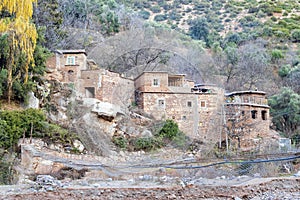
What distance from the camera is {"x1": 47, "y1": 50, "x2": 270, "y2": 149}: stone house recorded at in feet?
68.9

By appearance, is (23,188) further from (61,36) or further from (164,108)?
(61,36)

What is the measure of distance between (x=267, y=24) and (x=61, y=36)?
29679mm

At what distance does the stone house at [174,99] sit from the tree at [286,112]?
2.94m

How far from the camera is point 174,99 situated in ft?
73.3

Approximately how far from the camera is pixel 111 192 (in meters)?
Answer: 9.98

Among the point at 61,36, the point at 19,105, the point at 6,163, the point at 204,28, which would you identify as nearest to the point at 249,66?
the point at 204,28

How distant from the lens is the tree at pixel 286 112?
26.2 meters

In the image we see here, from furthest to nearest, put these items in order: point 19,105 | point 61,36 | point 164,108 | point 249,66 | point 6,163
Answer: point 249,66 < point 61,36 < point 164,108 < point 19,105 < point 6,163

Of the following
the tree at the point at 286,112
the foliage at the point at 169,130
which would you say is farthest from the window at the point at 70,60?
the tree at the point at 286,112

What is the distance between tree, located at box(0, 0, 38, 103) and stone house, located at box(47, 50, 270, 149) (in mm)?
4453

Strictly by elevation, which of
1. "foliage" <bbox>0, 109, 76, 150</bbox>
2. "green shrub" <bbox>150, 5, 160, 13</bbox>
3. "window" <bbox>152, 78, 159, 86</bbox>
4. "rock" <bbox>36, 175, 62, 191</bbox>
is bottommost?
"rock" <bbox>36, 175, 62, 191</bbox>

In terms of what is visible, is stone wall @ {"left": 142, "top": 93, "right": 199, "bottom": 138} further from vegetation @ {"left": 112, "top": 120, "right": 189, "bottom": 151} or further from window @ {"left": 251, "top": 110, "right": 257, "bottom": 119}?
window @ {"left": 251, "top": 110, "right": 257, "bottom": 119}

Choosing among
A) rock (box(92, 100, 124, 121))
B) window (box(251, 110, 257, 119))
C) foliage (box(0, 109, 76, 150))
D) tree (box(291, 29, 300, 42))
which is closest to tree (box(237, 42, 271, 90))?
window (box(251, 110, 257, 119))

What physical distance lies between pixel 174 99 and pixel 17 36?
399 inches
